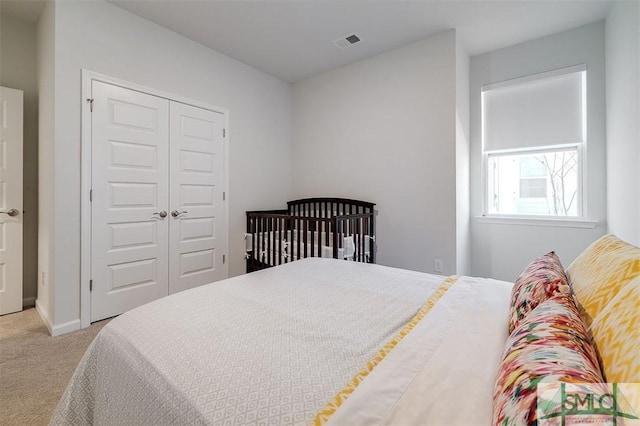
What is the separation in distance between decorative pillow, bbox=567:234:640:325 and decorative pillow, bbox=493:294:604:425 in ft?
0.30

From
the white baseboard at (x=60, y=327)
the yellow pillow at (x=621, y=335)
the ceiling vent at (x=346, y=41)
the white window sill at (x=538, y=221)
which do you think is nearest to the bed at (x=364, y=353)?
the yellow pillow at (x=621, y=335)

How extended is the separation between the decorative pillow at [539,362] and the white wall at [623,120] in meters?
2.02

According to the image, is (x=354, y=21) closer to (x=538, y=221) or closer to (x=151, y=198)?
(x=151, y=198)

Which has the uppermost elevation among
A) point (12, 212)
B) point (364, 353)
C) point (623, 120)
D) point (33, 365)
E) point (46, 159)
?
point (623, 120)

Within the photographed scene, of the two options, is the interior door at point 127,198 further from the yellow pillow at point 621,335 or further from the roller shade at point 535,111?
the roller shade at point 535,111

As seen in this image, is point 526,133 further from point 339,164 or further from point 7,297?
point 7,297

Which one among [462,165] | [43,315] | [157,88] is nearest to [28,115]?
[157,88]

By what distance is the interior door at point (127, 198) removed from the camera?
2.53 metres

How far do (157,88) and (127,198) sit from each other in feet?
3.82

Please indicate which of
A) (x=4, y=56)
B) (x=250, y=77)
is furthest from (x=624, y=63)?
(x=4, y=56)

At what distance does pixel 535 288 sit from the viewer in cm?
92

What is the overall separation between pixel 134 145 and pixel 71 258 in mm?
1130

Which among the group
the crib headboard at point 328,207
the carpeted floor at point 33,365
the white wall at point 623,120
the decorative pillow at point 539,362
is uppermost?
the white wall at point 623,120

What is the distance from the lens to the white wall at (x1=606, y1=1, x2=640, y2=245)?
76.9 inches
